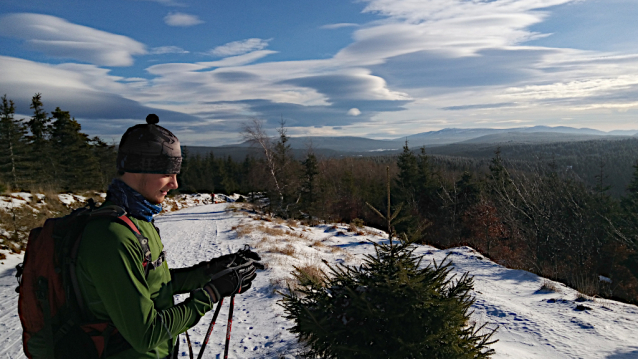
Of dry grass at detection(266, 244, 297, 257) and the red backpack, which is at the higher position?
the red backpack

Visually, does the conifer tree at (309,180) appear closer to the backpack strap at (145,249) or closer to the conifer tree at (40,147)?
the conifer tree at (40,147)

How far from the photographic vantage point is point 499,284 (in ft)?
30.9

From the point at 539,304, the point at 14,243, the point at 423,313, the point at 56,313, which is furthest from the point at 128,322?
the point at 14,243

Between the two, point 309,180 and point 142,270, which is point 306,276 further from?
point 309,180

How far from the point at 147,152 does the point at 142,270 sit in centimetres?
67

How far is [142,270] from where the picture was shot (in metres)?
1.59

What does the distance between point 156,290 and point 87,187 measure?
38.7m

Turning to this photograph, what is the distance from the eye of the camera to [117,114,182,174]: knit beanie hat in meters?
1.86

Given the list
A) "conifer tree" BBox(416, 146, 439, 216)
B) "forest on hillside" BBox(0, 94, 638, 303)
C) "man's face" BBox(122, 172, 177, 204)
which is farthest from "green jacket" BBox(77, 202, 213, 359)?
"conifer tree" BBox(416, 146, 439, 216)

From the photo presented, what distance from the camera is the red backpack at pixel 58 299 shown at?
1.57 m

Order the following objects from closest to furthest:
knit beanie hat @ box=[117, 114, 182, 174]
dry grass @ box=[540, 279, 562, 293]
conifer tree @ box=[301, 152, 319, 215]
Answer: knit beanie hat @ box=[117, 114, 182, 174], dry grass @ box=[540, 279, 562, 293], conifer tree @ box=[301, 152, 319, 215]

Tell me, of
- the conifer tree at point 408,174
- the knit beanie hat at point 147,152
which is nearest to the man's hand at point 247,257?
the knit beanie hat at point 147,152

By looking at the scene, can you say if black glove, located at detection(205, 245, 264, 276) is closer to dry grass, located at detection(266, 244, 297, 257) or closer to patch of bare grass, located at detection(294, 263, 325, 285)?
patch of bare grass, located at detection(294, 263, 325, 285)

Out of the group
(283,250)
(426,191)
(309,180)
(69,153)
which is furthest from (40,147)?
(426,191)
